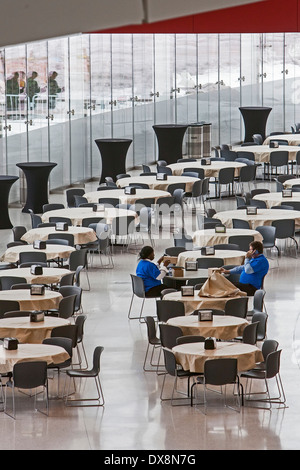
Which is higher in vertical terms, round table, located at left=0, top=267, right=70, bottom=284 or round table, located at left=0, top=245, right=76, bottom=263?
round table, located at left=0, top=245, right=76, bottom=263

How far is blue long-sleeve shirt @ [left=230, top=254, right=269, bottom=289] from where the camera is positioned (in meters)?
12.6

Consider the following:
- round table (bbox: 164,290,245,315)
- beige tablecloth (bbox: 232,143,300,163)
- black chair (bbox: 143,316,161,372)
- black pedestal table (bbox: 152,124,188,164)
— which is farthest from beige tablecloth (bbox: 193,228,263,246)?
black pedestal table (bbox: 152,124,188,164)

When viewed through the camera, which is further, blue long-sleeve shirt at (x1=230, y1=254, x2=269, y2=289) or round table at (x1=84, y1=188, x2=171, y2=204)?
round table at (x1=84, y1=188, x2=171, y2=204)

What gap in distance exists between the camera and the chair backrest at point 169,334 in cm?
991

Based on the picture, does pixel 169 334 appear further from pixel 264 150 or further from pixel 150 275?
pixel 264 150

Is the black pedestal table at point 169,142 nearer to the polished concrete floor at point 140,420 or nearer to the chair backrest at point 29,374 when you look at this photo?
the polished concrete floor at point 140,420

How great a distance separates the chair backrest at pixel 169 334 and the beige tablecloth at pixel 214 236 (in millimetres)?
5774

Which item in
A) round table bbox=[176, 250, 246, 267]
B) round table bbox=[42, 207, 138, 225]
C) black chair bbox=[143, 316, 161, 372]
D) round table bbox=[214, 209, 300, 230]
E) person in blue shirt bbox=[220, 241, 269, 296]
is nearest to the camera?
black chair bbox=[143, 316, 161, 372]

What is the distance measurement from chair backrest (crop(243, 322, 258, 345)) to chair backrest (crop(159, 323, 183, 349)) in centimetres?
72

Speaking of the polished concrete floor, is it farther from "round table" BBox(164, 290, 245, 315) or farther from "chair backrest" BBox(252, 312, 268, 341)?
"round table" BBox(164, 290, 245, 315)

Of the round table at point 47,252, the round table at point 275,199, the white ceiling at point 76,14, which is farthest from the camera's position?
the round table at point 275,199

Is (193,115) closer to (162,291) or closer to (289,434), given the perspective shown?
(162,291)

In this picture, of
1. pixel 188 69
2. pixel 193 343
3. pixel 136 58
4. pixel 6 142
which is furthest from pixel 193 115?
pixel 193 343

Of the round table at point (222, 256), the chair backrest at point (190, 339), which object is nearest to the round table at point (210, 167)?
the round table at point (222, 256)
